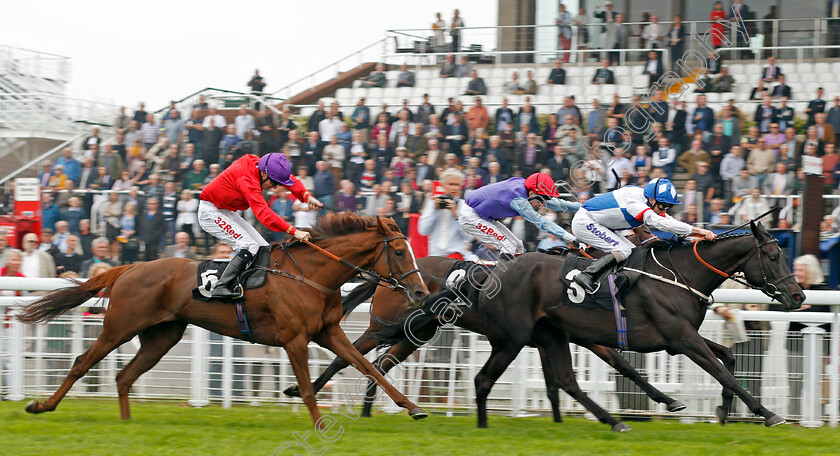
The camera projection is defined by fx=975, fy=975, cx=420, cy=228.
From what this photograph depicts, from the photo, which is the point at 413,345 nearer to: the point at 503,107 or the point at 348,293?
the point at 348,293

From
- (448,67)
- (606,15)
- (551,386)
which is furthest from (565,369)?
(606,15)

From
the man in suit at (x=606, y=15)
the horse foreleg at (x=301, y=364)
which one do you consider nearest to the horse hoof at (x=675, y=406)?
the horse foreleg at (x=301, y=364)

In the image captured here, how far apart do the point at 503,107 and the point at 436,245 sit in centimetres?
359

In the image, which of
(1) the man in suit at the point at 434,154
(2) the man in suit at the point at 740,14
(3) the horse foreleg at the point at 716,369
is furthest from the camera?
(2) the man in suit at the point at 740,14

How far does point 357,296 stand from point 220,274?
1124 millimetres

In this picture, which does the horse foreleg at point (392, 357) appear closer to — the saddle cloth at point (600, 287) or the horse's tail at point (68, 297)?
the saddle cloth at point (600, 287)

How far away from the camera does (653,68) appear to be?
13164mm

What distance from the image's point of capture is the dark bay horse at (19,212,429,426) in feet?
19.9

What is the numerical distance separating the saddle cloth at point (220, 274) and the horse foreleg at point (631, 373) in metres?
2.28

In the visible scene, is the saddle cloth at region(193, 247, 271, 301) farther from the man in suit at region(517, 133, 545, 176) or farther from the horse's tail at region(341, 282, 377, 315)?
the man in suit at region(517, 133, 545, 176)

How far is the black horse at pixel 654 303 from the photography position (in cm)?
610

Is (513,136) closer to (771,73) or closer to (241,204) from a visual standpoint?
(771,73)

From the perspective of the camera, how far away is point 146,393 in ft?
24.9

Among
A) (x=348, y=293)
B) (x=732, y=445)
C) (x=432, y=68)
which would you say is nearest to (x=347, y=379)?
(x=348, y=293)
